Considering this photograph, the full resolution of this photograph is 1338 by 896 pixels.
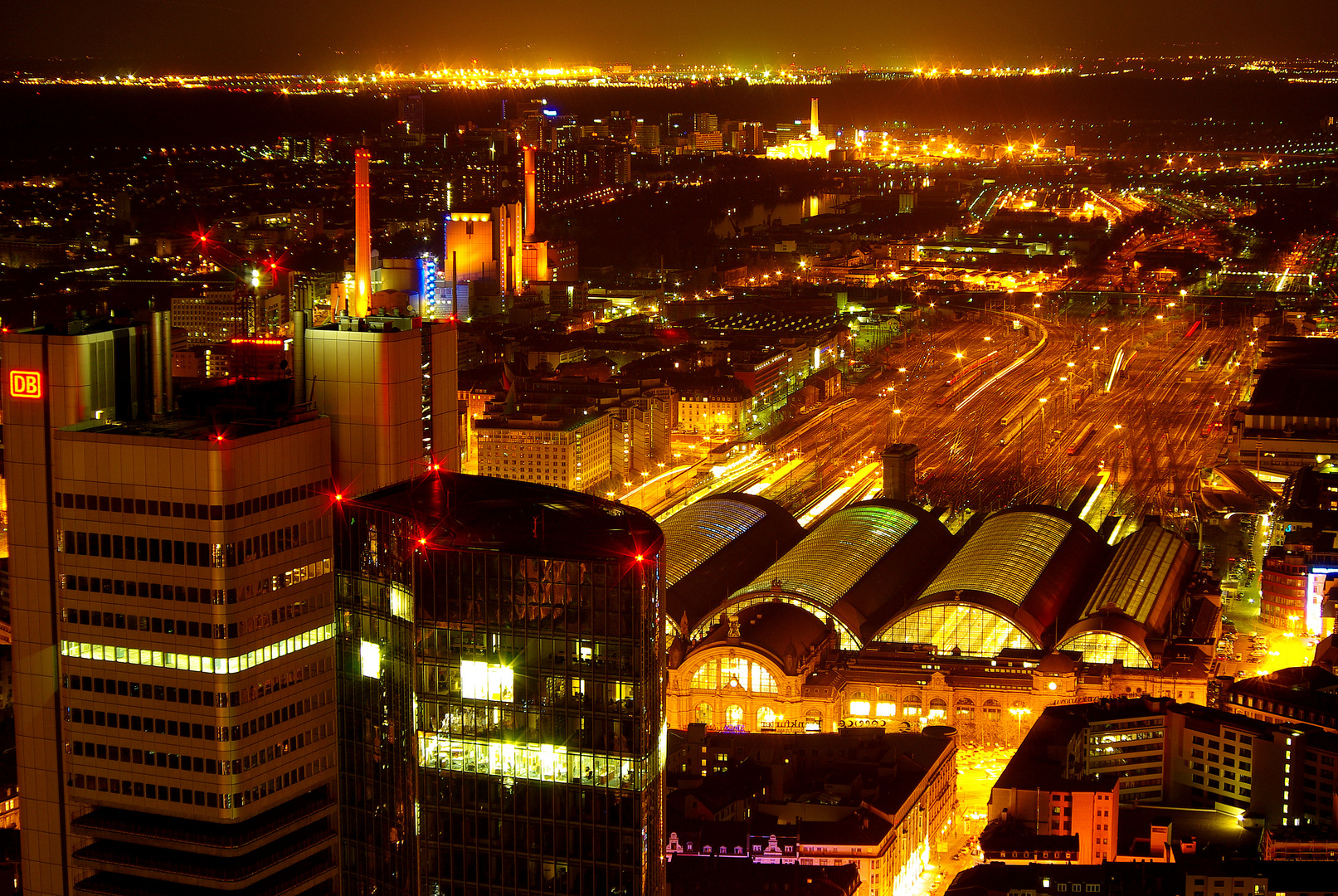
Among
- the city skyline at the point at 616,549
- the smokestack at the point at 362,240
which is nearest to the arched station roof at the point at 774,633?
the city skyline at the point at 616,549

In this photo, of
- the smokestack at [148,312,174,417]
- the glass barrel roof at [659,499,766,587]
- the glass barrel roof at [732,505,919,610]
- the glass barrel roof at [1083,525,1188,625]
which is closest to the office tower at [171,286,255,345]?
the glass barrel roof at [659,499,766,587]

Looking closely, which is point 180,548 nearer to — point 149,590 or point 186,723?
point 149,590

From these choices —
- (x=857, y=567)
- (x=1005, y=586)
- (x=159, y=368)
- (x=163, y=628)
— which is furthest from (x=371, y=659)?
(x=857, y=567)

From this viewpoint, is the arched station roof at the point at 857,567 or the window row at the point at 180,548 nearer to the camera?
the window row at the point at 180,548

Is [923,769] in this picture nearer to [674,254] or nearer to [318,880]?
[318,880]

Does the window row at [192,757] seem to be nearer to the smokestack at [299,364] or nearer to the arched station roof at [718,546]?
the smokestack at [299,364]

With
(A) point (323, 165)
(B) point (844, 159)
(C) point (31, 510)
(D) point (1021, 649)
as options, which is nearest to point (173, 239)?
(A) point (323, 165)

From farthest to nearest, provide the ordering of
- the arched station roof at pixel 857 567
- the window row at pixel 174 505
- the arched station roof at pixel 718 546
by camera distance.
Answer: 1. the arched station roof at pixel 718 546
2. the arched station roof at pixel 857 567
3. the window row at pixel 174 505
